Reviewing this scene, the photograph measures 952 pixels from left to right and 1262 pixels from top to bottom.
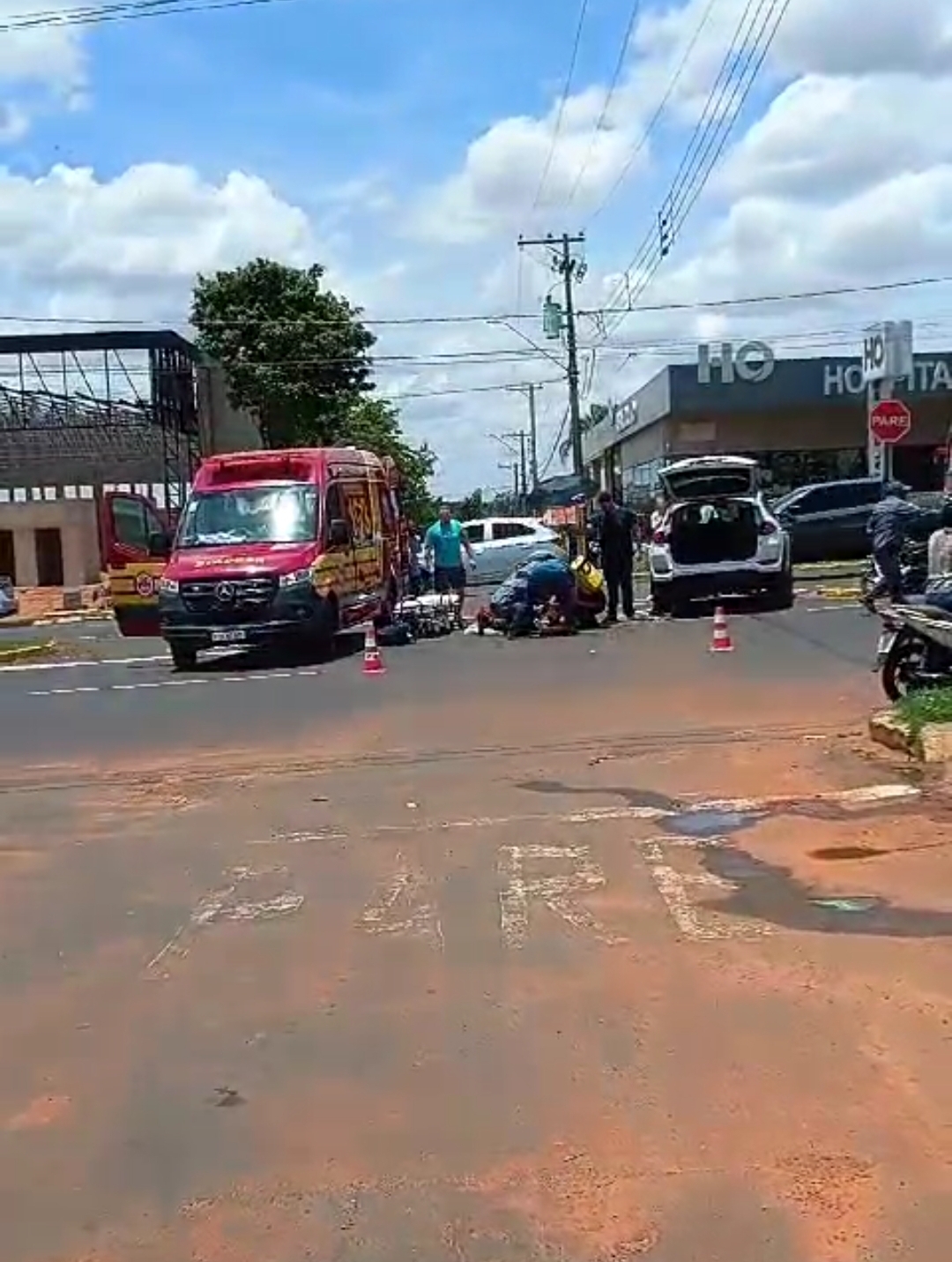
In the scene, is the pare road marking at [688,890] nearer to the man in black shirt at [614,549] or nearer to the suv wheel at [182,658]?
the suv wheel at [182,658]

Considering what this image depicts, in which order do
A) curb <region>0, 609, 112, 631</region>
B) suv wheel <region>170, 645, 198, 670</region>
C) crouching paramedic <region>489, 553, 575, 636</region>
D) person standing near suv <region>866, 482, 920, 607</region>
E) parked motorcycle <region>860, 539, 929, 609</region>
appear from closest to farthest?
1. parked motorcycle <region>860, 539, 929, 609</region>
2. person standing near suv <region>866, 482, 920, 607</region>
3. suv wheel <region>170, 645, 198, 670</region>
4. crouching paramedic <region>489, 553, 575, 636</region>
5. curb <region>0, 609, 112, 631</region>

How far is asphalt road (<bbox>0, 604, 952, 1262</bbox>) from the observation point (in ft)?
14.5

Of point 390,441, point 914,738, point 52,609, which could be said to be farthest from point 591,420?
point 914,738

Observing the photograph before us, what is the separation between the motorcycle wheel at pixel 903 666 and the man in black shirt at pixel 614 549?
389 inches

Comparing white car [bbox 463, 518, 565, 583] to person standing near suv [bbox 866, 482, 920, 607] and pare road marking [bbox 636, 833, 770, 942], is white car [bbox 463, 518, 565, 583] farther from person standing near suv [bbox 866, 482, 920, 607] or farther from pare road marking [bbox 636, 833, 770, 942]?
pare road marking [bbox 636, 833, 770, 942]

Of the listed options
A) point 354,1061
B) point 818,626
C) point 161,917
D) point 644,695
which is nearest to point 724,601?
point 818,626

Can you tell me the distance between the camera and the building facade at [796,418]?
47188mm

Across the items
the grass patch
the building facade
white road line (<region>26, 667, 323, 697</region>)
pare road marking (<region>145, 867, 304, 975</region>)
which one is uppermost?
the building facade

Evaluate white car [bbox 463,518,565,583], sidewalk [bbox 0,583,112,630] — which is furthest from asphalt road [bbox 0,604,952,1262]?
sidewalk [bbox 0,583,112,630]

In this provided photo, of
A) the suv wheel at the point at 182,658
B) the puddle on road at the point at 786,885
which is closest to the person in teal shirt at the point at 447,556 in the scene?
the suv wheel at the point at 182,658

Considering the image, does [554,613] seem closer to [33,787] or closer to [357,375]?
[33,787]

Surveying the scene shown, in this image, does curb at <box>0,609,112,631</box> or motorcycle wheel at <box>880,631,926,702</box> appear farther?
curb at <box>0,609,112,631</box>

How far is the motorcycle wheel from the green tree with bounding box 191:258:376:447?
40.9 m

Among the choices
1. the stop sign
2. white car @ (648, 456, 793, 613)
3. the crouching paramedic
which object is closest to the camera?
the crouching paramedic
